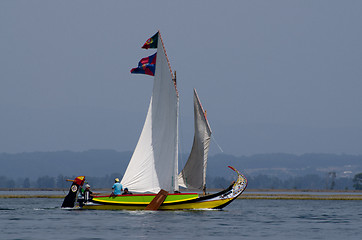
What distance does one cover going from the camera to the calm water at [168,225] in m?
47.2

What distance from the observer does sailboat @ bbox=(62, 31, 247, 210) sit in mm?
63938

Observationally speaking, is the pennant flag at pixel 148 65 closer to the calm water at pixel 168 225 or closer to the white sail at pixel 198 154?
the white sail at pixel 198 154

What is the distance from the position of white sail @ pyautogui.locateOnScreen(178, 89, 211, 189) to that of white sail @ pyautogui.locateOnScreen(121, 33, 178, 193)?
1.70 metres

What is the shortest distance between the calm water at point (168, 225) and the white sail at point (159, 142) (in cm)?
295

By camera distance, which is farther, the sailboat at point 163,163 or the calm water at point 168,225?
the sailboat at point 163,163

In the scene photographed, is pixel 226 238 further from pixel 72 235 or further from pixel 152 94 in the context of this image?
pixel 152 94

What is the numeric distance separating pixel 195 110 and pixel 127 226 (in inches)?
670

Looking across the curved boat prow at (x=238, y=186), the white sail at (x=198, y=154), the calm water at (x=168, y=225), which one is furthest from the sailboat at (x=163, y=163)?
the calm water at (x=168, y=225)

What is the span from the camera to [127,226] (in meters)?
52.7

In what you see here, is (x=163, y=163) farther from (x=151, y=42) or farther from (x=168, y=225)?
(x=168, y=225)

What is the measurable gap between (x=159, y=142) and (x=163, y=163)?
1.95 m

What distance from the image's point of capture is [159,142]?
64688 mm

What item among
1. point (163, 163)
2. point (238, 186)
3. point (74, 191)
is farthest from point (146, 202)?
point (238, 186)

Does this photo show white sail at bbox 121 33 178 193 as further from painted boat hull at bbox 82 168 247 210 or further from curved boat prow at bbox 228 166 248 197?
curved boat prow at bbox 228 166 248 197
